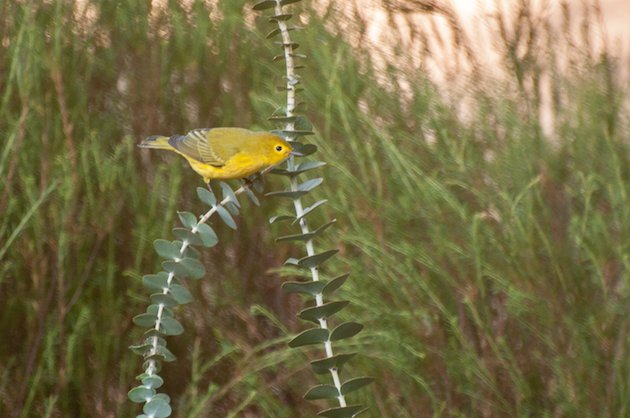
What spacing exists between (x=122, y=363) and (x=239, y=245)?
1.48 feet

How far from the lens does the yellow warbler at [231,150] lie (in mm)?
936

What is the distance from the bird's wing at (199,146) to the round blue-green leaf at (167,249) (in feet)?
0.70

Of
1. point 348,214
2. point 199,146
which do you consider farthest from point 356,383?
point 348,214

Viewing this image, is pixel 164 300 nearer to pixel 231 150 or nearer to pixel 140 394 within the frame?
pixel 140 394

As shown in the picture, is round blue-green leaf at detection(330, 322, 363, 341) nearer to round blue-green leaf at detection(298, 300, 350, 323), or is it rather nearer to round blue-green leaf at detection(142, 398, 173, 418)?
round blue-green leaf at detection(298, 300, 350, 323)

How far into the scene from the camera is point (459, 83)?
2453 millimetres

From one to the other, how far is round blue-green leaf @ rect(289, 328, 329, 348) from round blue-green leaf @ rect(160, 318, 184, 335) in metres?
0.10

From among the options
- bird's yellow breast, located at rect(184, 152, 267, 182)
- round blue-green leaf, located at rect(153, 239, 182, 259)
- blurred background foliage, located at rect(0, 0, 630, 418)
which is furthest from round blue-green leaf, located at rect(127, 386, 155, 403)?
blurred background foliage, located at rect(0, 0, 630, 418)

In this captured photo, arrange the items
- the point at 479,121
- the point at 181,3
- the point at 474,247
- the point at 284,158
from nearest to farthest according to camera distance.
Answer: the point at 284,158, the point at 474,247, the point at 479,121, the point at 181,3

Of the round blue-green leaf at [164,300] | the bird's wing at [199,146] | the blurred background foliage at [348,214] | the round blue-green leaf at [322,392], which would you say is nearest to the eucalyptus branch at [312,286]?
the round blue-green leaf at [322,392]

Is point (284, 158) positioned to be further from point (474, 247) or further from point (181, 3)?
point (181, 3)

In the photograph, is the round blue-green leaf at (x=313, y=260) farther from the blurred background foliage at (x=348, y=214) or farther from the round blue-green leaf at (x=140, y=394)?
the blurred background foliage at (x=348, y=214)

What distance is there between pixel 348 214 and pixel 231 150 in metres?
1.03

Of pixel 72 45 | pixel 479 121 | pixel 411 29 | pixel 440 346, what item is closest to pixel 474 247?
pixel 440 346
